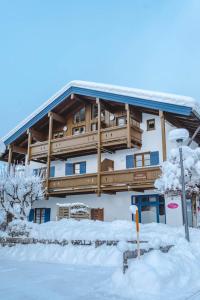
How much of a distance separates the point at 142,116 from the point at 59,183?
7.59 m

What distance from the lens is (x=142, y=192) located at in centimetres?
2030

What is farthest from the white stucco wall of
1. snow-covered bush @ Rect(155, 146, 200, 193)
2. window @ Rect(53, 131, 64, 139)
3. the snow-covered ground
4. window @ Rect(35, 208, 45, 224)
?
window @ Rect(53, 131, 64, 139)

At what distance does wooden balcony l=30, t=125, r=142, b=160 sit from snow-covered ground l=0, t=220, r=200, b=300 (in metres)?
6.60

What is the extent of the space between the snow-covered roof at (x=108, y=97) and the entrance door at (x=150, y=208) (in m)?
5.96

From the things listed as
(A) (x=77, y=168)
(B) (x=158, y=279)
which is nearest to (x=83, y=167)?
(A) (x=77, y=168)

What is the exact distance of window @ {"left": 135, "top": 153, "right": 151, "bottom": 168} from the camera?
2069 centimetres

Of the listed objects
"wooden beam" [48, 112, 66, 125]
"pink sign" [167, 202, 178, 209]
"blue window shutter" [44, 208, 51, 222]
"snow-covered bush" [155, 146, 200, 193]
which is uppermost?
"wooden beam" [48, 112, 66, 125]

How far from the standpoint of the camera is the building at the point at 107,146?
1927cm

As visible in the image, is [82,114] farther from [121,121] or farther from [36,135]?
[36,135]

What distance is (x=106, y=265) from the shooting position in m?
10.3

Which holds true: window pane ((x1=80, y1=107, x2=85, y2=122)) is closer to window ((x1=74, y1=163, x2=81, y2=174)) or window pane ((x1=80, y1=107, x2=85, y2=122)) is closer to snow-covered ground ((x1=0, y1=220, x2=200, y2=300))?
window ((x1=74, y1=163, x2=81, y2=174))

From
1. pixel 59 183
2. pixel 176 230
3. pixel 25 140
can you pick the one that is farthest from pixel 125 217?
pixel 25 140

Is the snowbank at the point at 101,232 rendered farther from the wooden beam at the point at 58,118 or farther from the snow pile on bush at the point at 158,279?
the wooden beam at the point at 58,118

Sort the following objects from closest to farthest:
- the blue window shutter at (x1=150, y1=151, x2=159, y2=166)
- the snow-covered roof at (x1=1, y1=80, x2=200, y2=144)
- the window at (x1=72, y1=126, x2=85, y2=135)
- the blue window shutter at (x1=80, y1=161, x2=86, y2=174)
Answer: the snow-covered roof at (x1=1, y1=80, x2=200, y2=144) → the blue window shutter at (x1=150, y1=151, x2=159, y2=166) → the blue window shutter at (x1=80, y1=161, x2=86, y2=174) → the window at (x1=72, y1=126, x2=85, y2=135)
